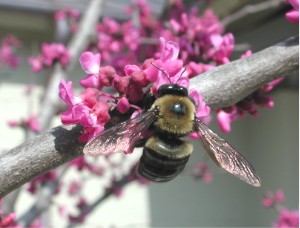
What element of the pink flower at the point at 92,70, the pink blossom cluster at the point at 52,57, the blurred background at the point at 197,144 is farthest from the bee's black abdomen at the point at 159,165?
the blurred background at the point at 197,144

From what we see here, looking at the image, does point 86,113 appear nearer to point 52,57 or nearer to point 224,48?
point 224,48

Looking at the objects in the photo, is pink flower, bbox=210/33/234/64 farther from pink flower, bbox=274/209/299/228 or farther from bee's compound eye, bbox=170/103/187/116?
pink flower, bbox=274/209/299/228

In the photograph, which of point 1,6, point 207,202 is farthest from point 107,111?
point 207,202

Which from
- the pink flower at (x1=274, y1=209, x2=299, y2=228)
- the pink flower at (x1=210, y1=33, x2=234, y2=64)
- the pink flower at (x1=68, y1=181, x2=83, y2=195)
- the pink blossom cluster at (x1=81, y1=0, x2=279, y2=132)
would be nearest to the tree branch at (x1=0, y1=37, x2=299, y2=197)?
the pink blossom cluster at (x1=81, y1=0, x2=279, y2=132)

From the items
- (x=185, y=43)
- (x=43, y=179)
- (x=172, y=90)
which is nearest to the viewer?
(x=172, y=90)

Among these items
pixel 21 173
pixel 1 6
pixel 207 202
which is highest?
pixel 21 173

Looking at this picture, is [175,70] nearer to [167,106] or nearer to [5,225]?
[167,106]

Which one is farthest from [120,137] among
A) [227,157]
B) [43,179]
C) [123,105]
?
[43,179]
